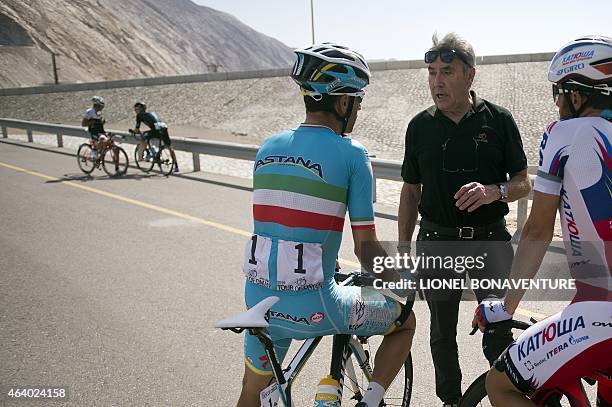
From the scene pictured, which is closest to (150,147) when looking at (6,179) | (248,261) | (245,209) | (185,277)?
(6,179)

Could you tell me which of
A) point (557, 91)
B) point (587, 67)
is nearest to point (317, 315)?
point (557, 91)

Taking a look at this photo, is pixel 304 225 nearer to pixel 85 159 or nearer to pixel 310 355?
pixel 310 355

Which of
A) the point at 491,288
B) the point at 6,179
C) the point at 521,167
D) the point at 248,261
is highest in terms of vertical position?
the point at 521,167

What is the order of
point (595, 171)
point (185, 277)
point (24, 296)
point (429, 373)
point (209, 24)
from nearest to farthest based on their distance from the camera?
point (595, 171) < point (429, 373) < point (24, 296) < point (185, 277) < point (209, 24)

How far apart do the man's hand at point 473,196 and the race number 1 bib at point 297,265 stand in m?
1.21

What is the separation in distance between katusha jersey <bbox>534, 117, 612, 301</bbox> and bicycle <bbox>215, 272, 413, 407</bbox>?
3.37 feet

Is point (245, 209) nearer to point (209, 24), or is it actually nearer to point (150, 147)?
point (150, 147)

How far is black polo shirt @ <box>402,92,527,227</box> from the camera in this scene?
3.65 m

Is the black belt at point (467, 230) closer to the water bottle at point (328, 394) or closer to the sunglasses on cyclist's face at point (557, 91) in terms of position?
the sunglasses on cyclist's face at point (557, 91)

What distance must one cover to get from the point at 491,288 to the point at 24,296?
5092mm

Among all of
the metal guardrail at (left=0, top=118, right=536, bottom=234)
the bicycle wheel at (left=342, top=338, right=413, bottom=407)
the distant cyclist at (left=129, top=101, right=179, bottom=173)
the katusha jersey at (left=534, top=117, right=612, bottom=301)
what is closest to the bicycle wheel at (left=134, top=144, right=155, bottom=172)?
the distant cyclist at (left=129, top=101, right=179, bottom=173)

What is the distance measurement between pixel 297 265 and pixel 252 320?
32cm

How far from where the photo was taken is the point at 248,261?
2775mm

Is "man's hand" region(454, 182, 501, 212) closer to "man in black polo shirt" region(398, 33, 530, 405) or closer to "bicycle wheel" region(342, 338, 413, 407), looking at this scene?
"man in black polo shirt" region(398, 33, 530, 405)
